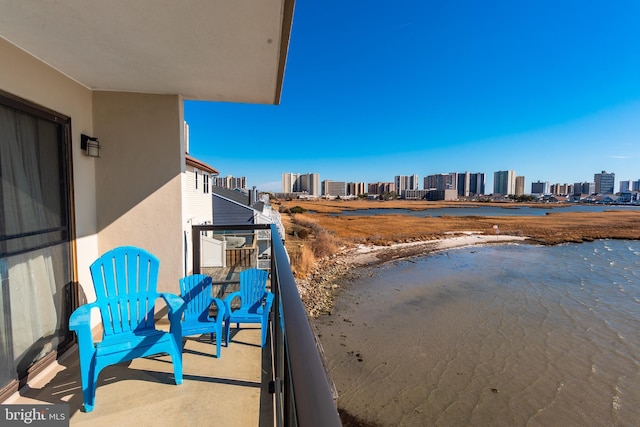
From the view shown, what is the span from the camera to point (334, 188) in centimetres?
10556

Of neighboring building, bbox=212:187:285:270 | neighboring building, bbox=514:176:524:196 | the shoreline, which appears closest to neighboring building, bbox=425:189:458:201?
neighboring building, bbox=514:176:524:196

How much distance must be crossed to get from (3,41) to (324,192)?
101118 mm

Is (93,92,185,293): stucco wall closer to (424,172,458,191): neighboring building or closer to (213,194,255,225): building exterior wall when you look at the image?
(213,194,255,225): building exterior wall

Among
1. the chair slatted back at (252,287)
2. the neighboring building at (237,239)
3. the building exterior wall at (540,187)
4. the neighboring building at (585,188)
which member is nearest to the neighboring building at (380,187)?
the building exterior wall at (540,187)

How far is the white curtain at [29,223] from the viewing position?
1884 mm

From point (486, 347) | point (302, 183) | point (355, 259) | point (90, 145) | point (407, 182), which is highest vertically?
point (407, 182)

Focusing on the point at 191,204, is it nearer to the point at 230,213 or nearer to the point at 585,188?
the point at 230,213

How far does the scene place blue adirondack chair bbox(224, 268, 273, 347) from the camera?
267 cm

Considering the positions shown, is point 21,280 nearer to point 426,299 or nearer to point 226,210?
point 226,210

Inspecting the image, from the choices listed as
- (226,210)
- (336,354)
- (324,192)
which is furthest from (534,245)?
(324,192)

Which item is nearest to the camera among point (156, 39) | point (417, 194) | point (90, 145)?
point (156, 39)

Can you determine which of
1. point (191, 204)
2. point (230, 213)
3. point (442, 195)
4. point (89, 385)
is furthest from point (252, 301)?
point (442, 195)

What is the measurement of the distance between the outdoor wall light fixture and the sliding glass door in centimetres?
21

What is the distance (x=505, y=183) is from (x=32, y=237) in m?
125
